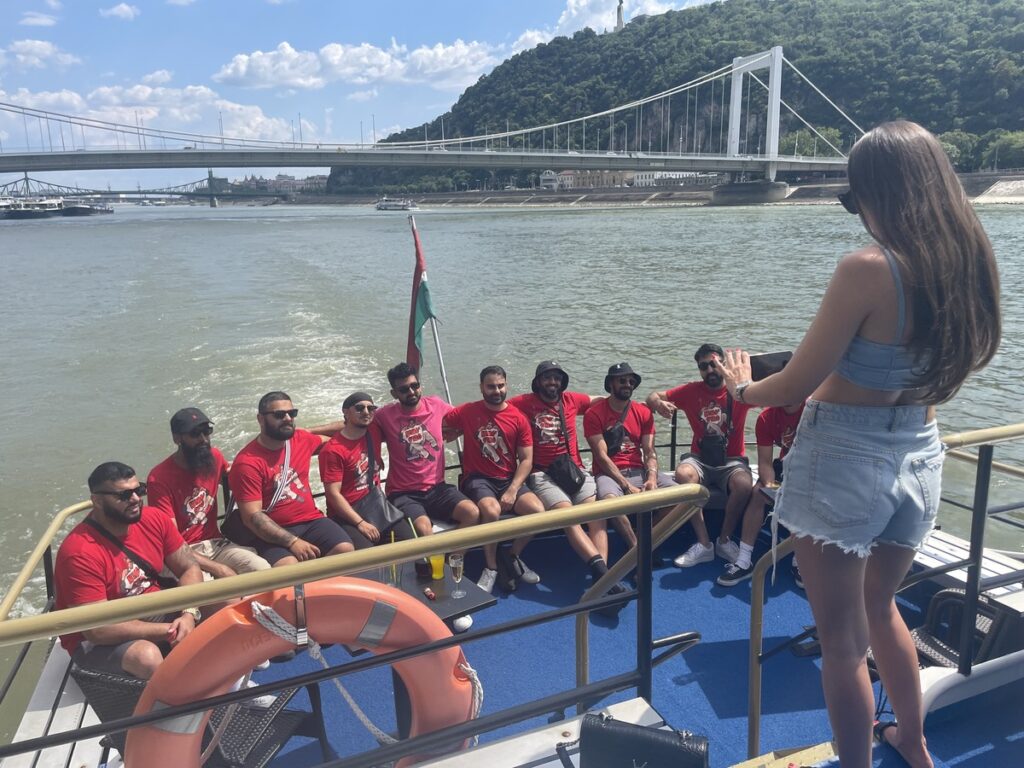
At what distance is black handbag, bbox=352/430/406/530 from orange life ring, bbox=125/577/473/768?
1.94 metres

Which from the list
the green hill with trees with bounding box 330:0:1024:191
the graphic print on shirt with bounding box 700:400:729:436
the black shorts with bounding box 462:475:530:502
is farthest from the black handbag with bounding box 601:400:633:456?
the green hill with trees with bounding box 330:0:1024:191

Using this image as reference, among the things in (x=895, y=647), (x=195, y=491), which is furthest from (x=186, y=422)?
(x=895, y=647)

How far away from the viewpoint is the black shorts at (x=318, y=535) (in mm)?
3492

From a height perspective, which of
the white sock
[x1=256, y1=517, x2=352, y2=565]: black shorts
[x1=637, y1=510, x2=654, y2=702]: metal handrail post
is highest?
[x1=637, y1=510, x2=654, y2=702]: metal handrail post

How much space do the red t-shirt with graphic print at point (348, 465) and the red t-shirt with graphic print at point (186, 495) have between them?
0.52 metres

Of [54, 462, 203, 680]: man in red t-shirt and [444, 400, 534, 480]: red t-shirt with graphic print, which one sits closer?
[54, 462, 203, 680]: man in red t-shirt

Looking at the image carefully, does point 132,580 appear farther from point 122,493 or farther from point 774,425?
point 774,425

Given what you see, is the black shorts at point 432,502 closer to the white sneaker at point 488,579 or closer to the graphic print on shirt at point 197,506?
the white sneaker at point 488,579

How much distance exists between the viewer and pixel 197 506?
339cm

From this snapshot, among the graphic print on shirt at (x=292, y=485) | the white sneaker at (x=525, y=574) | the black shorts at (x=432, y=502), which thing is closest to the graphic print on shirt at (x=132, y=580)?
the graphic print on shirt at (x=292, y=485)

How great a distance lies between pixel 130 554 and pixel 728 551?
8.38 feet

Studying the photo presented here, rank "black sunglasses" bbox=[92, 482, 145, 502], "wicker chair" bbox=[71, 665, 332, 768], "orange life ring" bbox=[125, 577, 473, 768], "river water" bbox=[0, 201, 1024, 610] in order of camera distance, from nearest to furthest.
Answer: "orange life ring" bbox=[125, 577, 473, 768] < "wicker chair" bbox=[71, 665, 332, 768] < "black sunglasses" bbox=[92, 482, 145, 502] < "river water" bbox=[0, 201, 1024, 610]

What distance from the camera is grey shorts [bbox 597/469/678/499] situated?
3.92 m

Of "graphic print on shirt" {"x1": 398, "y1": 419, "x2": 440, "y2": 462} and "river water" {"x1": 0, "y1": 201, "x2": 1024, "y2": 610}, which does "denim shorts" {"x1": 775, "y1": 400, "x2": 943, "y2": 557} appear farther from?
"river water" {"x1": 0, "y1": 201, "x2": 1024, "y2": 610}
